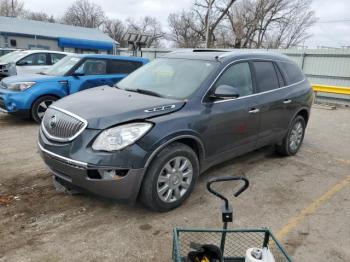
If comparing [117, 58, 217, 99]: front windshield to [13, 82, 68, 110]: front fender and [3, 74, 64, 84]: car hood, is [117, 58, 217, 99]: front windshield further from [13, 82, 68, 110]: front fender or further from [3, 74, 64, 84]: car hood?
[3, 74, 64, 84]: car hood

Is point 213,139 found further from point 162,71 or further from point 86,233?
point 86,233

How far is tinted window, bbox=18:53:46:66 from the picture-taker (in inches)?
439

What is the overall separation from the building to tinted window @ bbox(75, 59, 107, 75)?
2314cm

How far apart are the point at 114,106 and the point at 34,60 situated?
9148 mm

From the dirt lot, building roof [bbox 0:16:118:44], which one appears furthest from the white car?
building roof [bbox 0:16:118:44]

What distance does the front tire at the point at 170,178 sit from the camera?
327 centimetres

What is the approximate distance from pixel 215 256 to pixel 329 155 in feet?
15.7

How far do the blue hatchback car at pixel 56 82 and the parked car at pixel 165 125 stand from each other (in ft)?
10.8

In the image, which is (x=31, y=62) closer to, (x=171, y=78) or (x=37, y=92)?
(x=37, y=92)

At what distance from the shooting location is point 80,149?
3.13 meters

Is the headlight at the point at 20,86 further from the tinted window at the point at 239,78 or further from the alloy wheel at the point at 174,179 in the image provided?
the alloy wheel at the point at 174,179

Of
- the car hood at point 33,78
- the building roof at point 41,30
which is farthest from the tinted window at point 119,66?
the building roof at point 41,30

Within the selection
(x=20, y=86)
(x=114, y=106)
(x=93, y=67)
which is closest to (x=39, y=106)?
(x=20, y=86)

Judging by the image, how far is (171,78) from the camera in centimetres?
421
